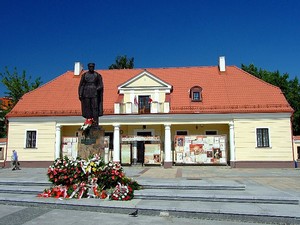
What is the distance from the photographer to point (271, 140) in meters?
24.3

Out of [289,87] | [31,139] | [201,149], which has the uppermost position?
[289,87]

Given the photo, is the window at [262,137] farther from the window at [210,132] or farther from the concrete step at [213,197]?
the concrete step at [213,197]

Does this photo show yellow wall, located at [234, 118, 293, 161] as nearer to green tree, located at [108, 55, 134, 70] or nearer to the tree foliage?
the tree foliage

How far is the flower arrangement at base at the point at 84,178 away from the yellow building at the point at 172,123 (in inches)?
579

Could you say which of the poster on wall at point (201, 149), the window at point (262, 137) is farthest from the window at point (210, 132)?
the window at point (262, 137)

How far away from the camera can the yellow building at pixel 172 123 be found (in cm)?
2441

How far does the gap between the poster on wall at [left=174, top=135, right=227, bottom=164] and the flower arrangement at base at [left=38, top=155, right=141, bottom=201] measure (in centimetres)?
1540

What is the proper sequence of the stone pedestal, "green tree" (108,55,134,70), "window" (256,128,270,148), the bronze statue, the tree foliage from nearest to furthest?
1. the stone pedestal
2. the bronze statue
3. "window" (256,128,270,148)
4. the tree foliage
5. "green tree" (108,55,134,70)

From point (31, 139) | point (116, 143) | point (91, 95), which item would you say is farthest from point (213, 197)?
point (31, 139)

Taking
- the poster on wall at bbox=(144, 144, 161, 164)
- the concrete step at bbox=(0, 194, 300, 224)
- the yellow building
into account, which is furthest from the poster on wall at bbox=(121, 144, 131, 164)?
the concrete step at bbox=(0, 194, 300, 224)

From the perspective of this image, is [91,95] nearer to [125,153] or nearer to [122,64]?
[125,153]

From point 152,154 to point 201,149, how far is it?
155 inches

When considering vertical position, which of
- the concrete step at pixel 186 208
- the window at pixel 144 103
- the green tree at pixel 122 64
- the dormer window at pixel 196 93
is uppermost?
the green tree at pixel 122 64

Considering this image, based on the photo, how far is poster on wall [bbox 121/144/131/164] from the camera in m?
25.3
